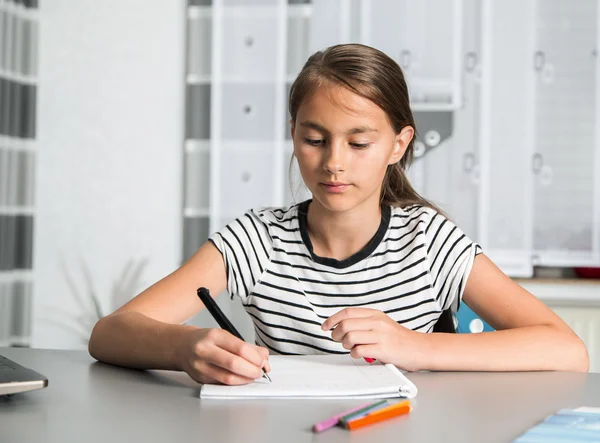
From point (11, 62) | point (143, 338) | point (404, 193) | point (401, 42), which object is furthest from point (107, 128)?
point (143, 338)

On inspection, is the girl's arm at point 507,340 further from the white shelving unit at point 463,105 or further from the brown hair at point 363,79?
the white shelving unit at point 463,105

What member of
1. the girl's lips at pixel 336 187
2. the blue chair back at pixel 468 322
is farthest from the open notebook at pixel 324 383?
the blue chair back at pixel 468 322

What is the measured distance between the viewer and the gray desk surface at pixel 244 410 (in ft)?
2.24

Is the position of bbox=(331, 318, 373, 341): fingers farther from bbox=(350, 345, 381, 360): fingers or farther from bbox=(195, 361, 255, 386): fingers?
bbox=(195, 361, 255, 386): fingers

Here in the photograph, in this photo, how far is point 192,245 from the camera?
2.64 m

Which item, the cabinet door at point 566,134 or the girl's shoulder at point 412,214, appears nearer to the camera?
the girl's shoulder at point 412,214

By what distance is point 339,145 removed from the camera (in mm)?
1208

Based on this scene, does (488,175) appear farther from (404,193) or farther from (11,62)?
(11,62)

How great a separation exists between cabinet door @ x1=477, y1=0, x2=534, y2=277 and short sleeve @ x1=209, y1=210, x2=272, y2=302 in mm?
1258

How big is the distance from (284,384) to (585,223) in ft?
6.08

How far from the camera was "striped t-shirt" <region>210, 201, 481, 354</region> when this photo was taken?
1.34 metres

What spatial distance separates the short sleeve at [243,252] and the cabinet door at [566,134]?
136cm

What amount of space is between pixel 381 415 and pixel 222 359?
0.73ft

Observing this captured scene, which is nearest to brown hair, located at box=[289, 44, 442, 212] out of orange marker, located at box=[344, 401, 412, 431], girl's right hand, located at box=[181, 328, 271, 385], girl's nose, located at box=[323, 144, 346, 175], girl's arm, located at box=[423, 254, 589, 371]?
girl's nose, located at box=[323, 144, 346, 175]
